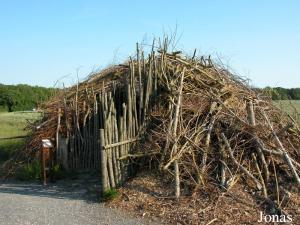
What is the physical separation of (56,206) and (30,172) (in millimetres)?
2721

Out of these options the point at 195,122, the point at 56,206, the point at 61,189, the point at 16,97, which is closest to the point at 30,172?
the point at 61,189

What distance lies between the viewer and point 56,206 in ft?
26.2

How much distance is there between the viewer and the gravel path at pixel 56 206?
7163 mm

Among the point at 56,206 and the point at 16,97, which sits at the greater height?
the point at 16,97

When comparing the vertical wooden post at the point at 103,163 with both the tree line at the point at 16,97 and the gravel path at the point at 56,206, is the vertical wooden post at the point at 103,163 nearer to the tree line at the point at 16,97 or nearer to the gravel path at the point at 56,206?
the gravel path at the point at 56,206

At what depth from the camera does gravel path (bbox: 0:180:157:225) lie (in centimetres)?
716

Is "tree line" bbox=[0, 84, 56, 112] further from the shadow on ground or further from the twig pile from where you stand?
the shadow on ground

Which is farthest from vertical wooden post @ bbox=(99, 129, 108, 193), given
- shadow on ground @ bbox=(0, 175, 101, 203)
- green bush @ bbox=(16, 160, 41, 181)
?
green bush @ bbox=(16, 160, 41, 181)

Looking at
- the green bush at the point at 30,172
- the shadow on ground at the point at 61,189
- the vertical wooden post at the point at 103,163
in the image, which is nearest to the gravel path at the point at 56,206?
the shadow on ground at the point at 61,189

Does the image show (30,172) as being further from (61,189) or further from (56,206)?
(56,206)

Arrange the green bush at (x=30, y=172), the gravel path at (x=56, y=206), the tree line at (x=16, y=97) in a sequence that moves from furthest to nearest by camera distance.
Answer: the tree line at (x=16, y=97), the green bush at (x=30, y=172), the gravel path at (x=56, y=206)

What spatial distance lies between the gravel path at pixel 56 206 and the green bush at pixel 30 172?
458mm

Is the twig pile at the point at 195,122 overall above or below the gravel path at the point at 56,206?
above

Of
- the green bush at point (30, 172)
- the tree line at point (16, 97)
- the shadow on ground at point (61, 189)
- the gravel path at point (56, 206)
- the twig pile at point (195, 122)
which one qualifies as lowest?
the gravel path at point (56, 206)
